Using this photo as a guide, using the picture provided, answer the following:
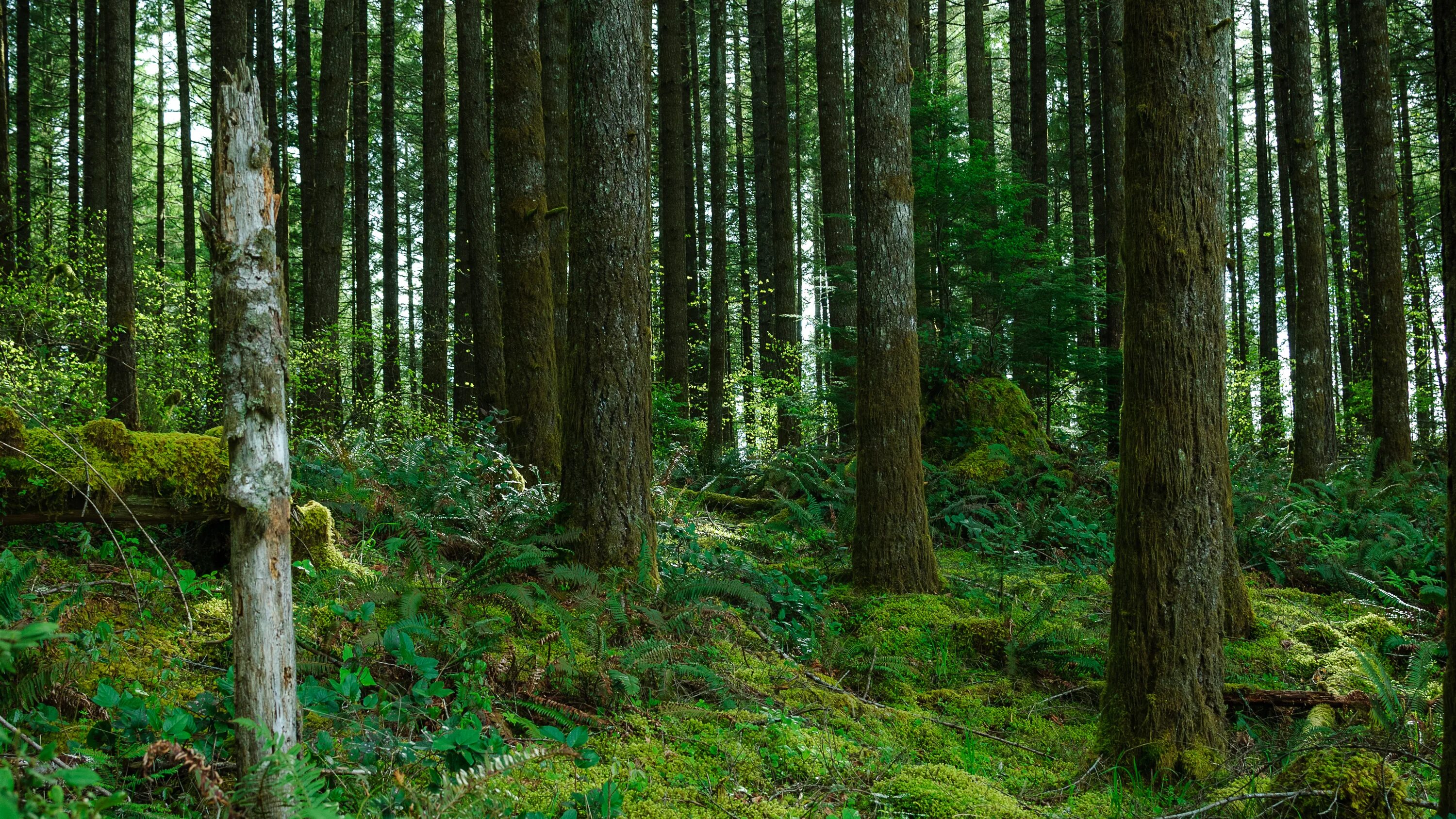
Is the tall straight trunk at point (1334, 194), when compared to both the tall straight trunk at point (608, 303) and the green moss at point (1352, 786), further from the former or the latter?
the green moss at point (1352, 786)

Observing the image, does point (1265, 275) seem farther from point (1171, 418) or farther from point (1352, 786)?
point (1352, 786)

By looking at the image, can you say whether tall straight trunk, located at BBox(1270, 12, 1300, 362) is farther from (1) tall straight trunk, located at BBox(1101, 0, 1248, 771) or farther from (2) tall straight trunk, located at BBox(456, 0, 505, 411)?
(1) tall straight trunk, located at BBox(1101, 0, 1248, 771)

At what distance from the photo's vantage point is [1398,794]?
2.99 meters

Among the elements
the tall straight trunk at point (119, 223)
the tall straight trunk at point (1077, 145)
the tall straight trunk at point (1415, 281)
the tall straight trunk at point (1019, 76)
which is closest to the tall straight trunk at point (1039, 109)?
the tall straight trunk at point (1019, 76)

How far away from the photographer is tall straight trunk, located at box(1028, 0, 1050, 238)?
17391mm

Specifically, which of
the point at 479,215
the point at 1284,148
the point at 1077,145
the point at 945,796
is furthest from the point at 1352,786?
the point at 1284,148

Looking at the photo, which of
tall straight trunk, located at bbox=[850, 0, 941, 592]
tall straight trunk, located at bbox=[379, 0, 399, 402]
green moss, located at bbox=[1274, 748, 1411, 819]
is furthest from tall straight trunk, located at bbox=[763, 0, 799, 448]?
green moss, located at bbox=[1274, 748, 1411, 819]

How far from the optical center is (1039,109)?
57.2 ft

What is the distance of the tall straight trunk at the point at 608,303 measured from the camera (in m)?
5.60

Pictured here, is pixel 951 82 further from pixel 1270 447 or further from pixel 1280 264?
pixel 1280 264

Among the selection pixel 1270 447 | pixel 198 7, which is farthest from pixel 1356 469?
pixel 198 7

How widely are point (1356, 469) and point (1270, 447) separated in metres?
9.13

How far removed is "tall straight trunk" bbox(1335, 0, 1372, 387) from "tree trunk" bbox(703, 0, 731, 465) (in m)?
9.96

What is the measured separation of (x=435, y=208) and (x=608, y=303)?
11.2m
